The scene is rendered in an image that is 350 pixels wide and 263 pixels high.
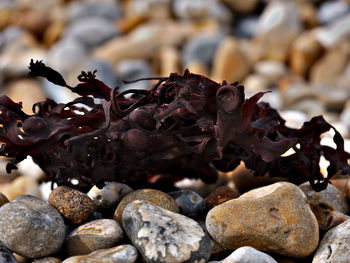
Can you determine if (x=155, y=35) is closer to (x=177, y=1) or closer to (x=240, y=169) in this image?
(x=177, y=1)

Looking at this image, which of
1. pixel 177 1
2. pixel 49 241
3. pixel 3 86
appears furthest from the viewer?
pixel 177 1

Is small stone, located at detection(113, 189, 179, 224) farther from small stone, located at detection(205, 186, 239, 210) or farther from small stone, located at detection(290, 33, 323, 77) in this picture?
small stone, located at detection(290, 33, 323, 77)

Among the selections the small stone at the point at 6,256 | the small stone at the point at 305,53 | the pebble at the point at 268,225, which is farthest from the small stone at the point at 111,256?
the small stone at the point at 305,53

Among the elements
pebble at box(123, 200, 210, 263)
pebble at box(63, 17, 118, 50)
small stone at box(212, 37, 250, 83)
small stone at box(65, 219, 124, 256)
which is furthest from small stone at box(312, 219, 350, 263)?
pebble at box(63, 17, 118, 50)

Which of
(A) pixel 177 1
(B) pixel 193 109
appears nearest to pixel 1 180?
(B) pixel 193 109

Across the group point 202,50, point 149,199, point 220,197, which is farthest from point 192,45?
point 149,199

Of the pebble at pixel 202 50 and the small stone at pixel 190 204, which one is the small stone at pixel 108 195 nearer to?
the small stone at pixel 190 204
